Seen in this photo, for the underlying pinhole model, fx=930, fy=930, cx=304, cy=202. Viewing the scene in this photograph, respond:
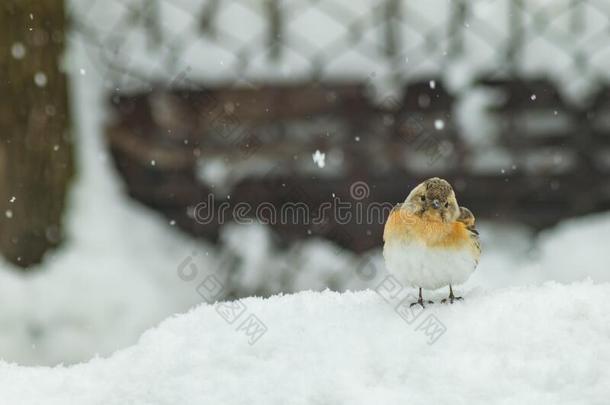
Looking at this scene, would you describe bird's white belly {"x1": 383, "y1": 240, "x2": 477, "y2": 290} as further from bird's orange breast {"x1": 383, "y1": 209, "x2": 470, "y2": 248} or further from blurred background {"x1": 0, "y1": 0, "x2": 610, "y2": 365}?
blurred background {"x1": 0, "y1": 0, "x2": 610, "y2": 365}

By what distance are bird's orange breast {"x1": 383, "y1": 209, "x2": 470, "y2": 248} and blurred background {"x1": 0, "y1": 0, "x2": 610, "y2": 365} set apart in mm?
1188

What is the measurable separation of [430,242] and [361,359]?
25.7 inches

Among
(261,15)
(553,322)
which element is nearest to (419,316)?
(553,322)

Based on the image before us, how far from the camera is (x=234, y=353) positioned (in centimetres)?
161

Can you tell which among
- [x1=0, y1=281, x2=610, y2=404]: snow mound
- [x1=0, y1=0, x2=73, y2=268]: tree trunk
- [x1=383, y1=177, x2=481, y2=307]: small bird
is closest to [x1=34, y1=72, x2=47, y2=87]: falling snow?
[x1=0, y1=0, x2=73, y2=268]: tree trunk

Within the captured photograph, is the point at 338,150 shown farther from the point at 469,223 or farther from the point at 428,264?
the point at 428,264

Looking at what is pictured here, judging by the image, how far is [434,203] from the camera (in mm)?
2193

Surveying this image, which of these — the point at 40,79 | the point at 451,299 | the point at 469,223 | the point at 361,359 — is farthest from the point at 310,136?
the point at 361,359

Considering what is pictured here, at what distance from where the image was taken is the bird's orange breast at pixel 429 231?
2.16 meters

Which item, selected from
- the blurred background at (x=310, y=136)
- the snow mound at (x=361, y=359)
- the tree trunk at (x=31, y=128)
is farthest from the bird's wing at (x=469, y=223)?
the tree trunk at (x=31, y=128)

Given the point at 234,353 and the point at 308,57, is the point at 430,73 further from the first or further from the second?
the point at 234,353

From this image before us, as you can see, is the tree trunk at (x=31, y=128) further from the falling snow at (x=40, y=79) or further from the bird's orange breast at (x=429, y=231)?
the bird's orange breast at (x=429, y=231)

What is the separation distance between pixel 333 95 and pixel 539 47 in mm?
863

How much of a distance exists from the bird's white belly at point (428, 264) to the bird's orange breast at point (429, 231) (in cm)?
1
